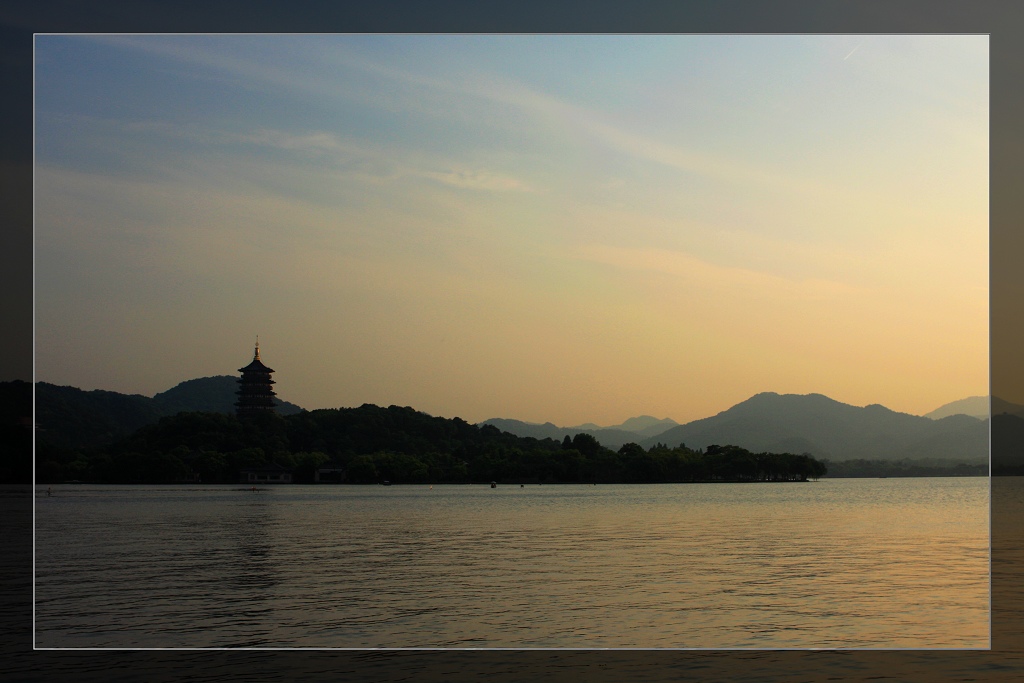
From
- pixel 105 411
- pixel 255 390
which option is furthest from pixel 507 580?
pixel 255 390

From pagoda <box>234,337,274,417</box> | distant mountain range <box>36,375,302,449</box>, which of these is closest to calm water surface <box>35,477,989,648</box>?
distant mountain range <box>36,375,302,449</box>

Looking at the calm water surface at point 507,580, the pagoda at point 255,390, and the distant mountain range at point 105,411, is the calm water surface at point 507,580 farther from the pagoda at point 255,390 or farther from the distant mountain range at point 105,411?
the pagoda at point 255,390

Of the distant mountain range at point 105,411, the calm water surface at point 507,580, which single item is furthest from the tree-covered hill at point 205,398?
the calm water surface at point 507,580

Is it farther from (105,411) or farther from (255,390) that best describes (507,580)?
(255,390)

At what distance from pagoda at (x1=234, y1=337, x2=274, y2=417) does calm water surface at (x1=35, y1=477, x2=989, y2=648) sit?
50.4ft

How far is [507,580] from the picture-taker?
11477 millimetres

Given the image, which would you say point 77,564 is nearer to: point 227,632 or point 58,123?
point 58,123

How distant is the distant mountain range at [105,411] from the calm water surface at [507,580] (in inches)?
152

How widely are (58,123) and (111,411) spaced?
19.0 meters

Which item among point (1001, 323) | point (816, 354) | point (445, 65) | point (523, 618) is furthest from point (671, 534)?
point (816, 354)

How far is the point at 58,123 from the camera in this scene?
1566 centimetres

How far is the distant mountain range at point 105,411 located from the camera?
97.6ft

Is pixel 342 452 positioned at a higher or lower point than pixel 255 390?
lower

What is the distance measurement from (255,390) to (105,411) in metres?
11.2
